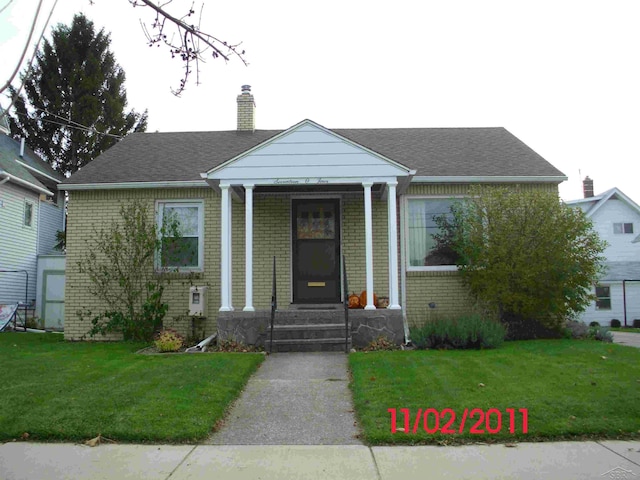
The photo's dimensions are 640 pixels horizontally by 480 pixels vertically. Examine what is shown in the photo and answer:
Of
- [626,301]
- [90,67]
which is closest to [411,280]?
[626,301]

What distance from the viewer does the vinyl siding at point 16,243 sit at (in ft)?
56.1

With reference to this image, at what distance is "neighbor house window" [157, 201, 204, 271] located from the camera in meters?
11.4

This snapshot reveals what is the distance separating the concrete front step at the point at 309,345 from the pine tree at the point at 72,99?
73.7 ft

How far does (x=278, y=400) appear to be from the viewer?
20.9 ft

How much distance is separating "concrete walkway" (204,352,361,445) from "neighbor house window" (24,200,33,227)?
14.0m

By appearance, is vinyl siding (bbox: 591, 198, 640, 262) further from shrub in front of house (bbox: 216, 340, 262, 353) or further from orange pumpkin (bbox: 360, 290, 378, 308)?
shrub in front of house (bbox: 216, 340, 262, 353)

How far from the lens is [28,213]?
18.9m

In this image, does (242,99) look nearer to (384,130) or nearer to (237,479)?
(384,130)

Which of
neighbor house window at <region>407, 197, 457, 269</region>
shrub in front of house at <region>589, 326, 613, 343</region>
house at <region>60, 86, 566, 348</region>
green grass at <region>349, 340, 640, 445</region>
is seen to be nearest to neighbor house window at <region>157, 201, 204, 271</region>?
house at <region>60, 86, 566, 348</region>

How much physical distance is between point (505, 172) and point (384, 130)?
4184 millimetres

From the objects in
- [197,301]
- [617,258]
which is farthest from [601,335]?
[617,258]

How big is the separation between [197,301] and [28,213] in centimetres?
1128

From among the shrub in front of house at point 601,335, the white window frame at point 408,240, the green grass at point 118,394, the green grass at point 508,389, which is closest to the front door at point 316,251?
the white window frame at point 408,240

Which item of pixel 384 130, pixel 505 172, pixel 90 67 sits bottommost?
pixel 505 172
